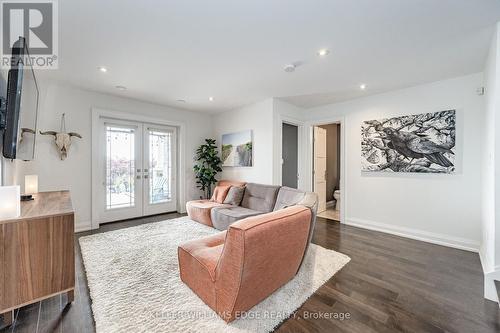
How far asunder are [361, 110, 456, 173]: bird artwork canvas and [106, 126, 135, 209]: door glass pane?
4.74m

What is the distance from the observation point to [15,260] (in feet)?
5.10

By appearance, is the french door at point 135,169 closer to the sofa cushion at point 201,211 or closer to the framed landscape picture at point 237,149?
the sofa cushion at point 201,211

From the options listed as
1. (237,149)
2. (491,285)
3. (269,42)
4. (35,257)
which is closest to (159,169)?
(237,149)

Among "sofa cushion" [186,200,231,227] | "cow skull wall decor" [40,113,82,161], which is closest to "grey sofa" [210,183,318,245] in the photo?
"sofa cushion" [186,200,231,227]

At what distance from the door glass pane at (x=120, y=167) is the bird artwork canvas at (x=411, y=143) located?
15.5 feet

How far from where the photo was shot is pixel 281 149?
4.32m

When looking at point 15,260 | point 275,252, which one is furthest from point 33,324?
point 275,252

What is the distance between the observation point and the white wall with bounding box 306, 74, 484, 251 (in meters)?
2.97

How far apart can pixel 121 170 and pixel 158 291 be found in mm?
3178

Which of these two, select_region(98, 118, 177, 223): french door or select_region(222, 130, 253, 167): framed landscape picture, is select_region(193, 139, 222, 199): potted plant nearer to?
select_region(222, 130, 253, 167): framed landscape picture

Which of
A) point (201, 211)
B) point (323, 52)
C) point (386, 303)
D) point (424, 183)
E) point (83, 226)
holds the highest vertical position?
point (323, 52)

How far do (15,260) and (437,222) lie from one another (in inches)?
195

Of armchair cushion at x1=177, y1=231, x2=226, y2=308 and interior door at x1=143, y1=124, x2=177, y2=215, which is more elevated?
interior door at x1=143, y1=124, x2=177, y2=215

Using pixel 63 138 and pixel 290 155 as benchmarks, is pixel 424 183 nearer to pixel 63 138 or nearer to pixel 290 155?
pixel 290 155
